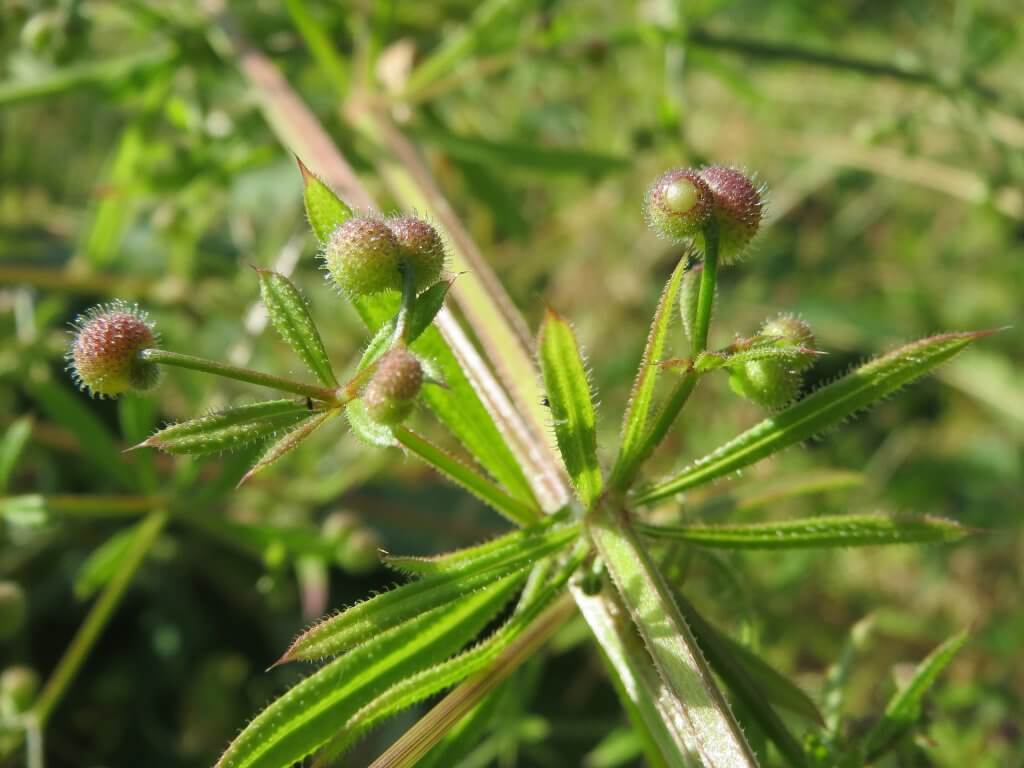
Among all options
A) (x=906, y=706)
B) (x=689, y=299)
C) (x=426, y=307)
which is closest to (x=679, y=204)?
(x=689, y=299)

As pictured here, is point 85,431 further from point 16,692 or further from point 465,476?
point 465,476

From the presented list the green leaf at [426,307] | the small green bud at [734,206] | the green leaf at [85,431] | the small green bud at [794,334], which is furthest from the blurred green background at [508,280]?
the green leaf at [426,307]

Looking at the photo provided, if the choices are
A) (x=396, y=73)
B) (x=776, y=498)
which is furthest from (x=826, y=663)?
(x=396, y=73)

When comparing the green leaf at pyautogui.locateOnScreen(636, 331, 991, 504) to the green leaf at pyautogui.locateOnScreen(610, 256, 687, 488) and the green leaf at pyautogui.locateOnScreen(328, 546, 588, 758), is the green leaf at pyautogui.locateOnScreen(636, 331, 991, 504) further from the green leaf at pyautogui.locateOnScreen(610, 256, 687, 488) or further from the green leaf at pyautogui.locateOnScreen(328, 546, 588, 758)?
the green leaf at pyautogui.locateOnScreen(328, 546, 588, 758)

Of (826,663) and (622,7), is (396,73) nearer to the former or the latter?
(622,7)

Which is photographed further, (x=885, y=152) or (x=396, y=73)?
(x=885, y=152)

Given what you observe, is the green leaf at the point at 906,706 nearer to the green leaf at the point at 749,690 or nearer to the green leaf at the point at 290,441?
the green leaf at the point at 749,690
